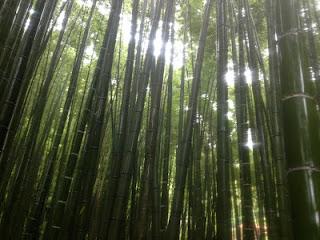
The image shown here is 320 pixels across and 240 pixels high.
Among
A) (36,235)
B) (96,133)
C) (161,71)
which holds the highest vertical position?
(161,71)

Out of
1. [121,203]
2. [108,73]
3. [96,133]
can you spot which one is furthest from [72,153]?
[108,73]

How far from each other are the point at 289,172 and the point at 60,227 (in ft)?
5.61

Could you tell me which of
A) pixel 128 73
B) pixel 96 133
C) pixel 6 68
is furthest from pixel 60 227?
pixel 128 73

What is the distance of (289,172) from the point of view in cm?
125

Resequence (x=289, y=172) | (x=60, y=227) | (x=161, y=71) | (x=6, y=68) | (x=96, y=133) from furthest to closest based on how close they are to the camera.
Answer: (x=161, y=71), (x=96, y=133), (x=60, y=227), (x=6, y=68), (x=289, y=172)

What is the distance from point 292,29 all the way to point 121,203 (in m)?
1.58

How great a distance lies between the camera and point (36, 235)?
2.67m

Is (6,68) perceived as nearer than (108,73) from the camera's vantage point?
Yes

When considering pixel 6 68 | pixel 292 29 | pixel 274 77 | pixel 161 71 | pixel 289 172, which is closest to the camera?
pixel 289 172

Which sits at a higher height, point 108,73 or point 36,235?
point 108,73

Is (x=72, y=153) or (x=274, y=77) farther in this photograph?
(x=274, y=77)

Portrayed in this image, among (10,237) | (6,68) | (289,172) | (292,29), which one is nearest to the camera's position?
(289,172)

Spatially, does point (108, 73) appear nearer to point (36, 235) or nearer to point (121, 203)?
point (121, 203)

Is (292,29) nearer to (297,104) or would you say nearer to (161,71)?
(297,104)
